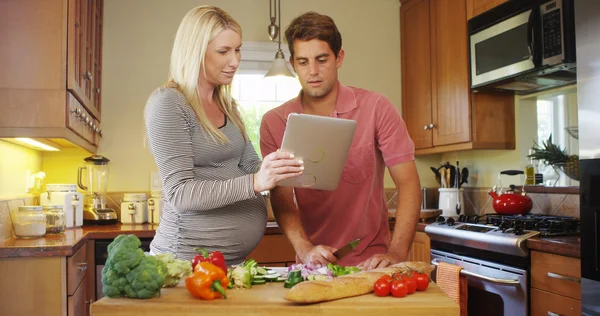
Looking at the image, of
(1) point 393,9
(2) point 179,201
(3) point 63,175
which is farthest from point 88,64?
(1) point 393,9

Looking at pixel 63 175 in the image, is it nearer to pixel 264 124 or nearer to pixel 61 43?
pixel 61 43

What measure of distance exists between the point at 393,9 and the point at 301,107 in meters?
2.81

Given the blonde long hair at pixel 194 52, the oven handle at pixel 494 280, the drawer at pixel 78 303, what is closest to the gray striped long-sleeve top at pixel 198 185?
the blonde long hair at pixel 194 52

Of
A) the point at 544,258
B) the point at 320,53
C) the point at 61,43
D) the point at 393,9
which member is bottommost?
the point at 544,258

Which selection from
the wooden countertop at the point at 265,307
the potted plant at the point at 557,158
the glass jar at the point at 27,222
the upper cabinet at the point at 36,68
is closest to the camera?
the wooden countertop at the point at 265,307

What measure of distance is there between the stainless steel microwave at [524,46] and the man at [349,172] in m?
1.38

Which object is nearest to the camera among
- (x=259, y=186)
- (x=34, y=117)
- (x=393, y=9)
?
(x=259, y=186)

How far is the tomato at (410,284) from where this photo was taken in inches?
52.2

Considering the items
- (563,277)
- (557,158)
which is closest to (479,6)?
(557,158)

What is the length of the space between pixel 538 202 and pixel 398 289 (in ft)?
8.09

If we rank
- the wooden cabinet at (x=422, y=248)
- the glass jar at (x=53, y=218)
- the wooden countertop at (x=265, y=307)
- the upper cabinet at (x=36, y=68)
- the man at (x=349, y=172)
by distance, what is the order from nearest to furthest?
1. the wooden countertop at (x=265, y=307)
2. the man at (x=349, y=172)
3. the upper cabinet at (x=36, y=68)
4. the glass jar at (x=53, y=218)
5. the wooden cabinet at (x=422, y=248)

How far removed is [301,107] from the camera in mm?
1983

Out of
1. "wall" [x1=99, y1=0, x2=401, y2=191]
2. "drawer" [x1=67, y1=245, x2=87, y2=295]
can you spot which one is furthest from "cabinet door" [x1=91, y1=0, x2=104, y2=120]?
"drawer" [x1=67, y1=245, x2=87, y2=295]

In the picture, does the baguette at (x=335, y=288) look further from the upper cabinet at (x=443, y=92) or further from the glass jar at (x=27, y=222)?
the upper cabinet at (x=443, y=92)
